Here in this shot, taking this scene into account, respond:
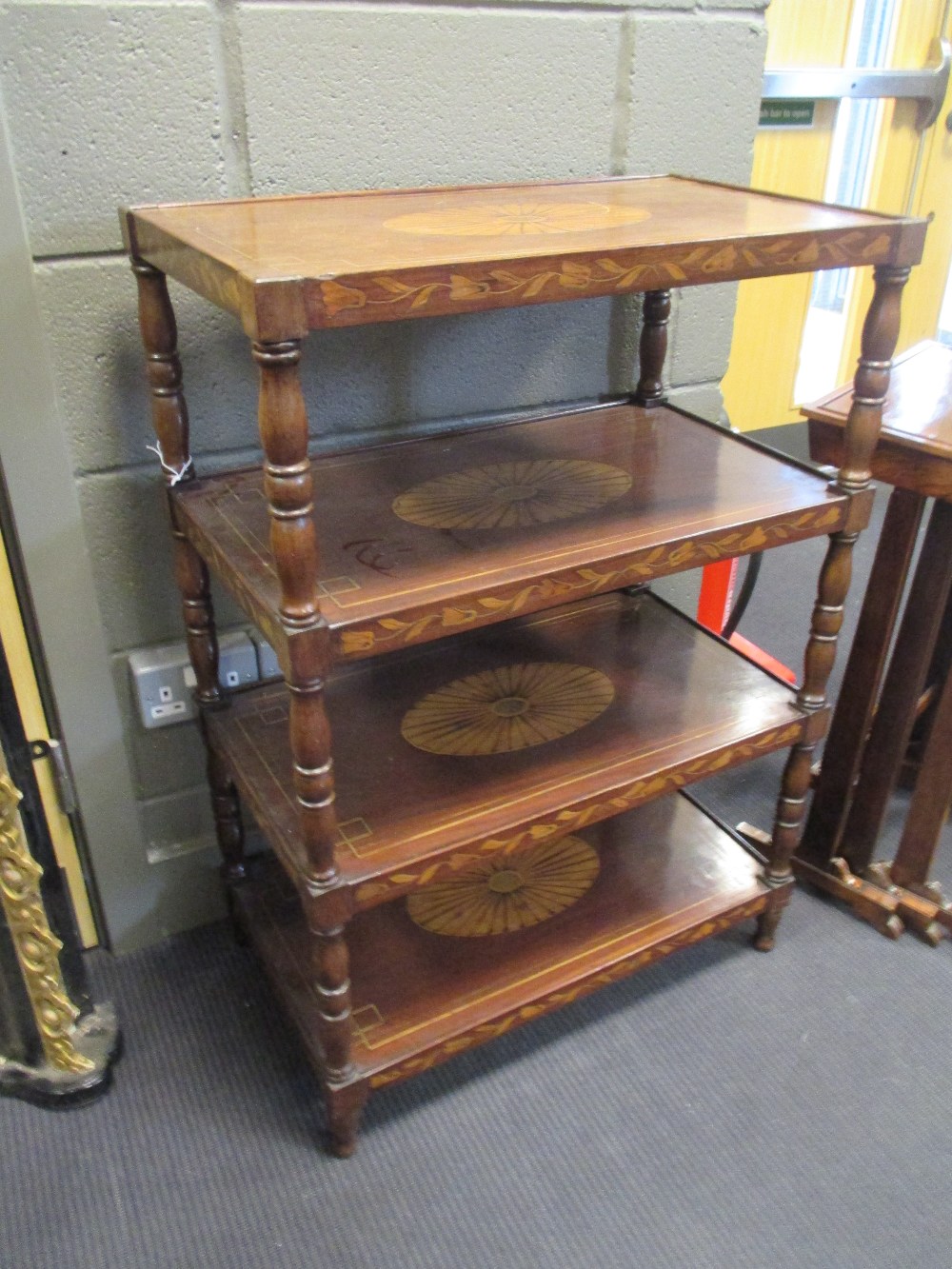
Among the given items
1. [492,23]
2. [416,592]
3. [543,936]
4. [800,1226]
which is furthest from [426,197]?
[800,1226]

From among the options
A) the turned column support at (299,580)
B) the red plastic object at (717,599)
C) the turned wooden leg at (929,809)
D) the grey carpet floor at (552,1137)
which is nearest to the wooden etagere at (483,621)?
the turned column support at (299,580)

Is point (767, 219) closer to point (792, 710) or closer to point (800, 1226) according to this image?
point (792, 710)

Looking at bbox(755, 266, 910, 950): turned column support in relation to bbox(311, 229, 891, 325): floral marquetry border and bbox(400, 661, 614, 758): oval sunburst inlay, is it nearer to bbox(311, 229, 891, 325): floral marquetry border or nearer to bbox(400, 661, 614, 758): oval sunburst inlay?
bbox(311, 229, 891, 325): floral marquetry border

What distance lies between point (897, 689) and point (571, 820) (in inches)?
24.4

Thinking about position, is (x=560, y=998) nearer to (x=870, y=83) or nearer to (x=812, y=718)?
(x=812, y=718)

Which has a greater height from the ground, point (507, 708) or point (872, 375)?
point (872, 375)

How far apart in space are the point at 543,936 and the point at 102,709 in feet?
2.14

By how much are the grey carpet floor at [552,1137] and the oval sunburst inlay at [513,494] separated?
0.72 m

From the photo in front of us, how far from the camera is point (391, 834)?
3.59 feet

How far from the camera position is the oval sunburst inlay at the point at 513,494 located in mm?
1137

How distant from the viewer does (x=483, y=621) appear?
38.9 inches

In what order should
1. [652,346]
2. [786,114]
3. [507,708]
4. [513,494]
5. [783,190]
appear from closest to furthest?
[513,494] → [507,708] → [652,346] → [786,114] → [783,190]

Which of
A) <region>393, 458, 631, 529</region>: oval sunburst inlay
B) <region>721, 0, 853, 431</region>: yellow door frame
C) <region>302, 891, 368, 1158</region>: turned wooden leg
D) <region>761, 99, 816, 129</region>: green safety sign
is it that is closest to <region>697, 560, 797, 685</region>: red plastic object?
<region>393, 458, 631, 529</region>: oval sunburst inlay

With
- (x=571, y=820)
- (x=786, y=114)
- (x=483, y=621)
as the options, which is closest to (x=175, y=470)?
(x=483, y=621)
